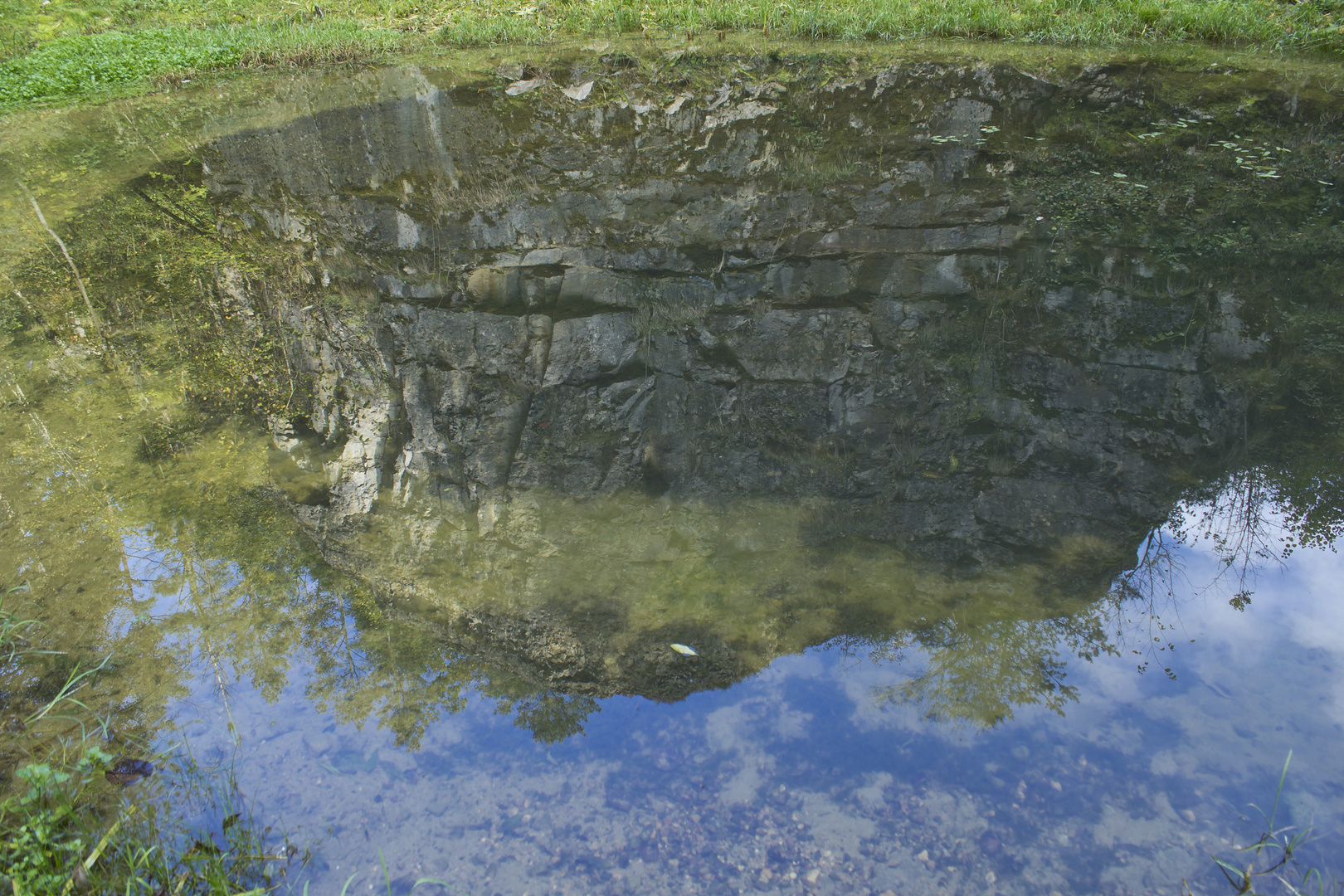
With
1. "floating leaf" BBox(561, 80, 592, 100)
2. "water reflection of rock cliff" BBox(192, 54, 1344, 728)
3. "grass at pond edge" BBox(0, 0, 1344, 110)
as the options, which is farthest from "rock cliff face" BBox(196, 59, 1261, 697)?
"grass at pond edge" BBox(0, 0, 1344, 110)

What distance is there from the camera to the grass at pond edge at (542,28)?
7992 mm

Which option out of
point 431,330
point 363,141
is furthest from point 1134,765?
point 363,141

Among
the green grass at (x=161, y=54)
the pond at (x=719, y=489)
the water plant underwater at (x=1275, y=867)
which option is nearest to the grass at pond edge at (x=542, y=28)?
the green grass at (x=161, y=54)

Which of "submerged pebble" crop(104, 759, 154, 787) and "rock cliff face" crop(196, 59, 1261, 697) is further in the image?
"rock cliff face" crop(196, 59, 1261, 697)

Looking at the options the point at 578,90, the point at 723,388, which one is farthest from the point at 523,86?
the point at 723,388

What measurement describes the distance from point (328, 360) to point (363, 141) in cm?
367

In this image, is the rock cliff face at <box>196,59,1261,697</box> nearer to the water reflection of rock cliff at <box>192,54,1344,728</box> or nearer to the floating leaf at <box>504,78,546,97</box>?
the water reflection of rock cliff at <box>192,54,1344,728</box>

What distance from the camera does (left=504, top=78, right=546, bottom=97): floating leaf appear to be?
7809mm

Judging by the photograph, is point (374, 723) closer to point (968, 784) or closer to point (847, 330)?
point (968, 784)

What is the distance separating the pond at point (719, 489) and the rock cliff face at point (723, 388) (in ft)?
→ 0.09

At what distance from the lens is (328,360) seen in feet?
14.0

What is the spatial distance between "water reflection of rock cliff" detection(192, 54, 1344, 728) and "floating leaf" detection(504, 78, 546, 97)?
1748 mm

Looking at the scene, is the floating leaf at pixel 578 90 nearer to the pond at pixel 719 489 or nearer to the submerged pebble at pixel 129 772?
the pond at pixel 719 489

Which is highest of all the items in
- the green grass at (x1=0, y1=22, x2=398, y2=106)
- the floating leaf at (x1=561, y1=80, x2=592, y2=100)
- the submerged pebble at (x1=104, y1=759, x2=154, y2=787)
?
the green grass at (x1=0, y1=22, x2=398, y2=106)
